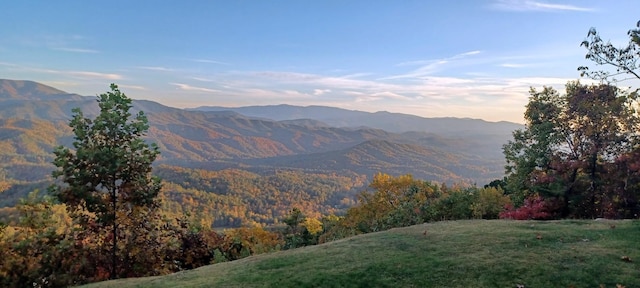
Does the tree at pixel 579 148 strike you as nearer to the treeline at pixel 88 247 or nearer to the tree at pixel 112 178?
the treeline at pixel 88 247

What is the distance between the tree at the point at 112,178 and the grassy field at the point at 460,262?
4558mm

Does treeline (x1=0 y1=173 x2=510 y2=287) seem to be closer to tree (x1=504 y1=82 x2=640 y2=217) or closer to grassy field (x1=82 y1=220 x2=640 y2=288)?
grassy field (x1=82 y1=220 x2=640 y2=288)

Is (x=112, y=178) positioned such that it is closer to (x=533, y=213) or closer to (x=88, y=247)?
(x=88, y=247)

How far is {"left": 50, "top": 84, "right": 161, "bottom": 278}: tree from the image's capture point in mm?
17172

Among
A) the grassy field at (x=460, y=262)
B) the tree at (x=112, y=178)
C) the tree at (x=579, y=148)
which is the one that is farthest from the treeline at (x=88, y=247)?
the tree at (x=579, y=148)

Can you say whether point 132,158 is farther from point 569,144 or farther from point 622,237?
point 569,144

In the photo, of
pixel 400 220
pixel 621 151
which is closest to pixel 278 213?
pixel 400 220

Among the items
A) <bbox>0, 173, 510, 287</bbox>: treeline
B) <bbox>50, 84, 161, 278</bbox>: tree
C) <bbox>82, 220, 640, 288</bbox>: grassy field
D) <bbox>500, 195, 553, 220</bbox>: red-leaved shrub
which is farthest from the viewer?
<bbox>500, 195, 553, 220</bbox>: red-leaved shrub

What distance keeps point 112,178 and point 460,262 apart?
14.4 metres

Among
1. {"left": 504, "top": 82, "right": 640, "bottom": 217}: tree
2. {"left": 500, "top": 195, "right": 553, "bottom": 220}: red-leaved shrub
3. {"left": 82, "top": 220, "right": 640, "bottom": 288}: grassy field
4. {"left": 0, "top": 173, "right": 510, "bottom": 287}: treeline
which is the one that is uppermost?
{"left": 504, "top": 82, "right": 640, "bottom": 217}: tree

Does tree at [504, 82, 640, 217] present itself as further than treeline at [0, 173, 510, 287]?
Yes

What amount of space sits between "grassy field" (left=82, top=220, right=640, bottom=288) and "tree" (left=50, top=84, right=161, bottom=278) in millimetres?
4558

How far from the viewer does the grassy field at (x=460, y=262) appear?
9773 millimetres

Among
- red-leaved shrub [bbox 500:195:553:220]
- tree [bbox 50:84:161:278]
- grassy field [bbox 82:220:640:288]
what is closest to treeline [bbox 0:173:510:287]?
tree [bbox 50:84:161:278]
